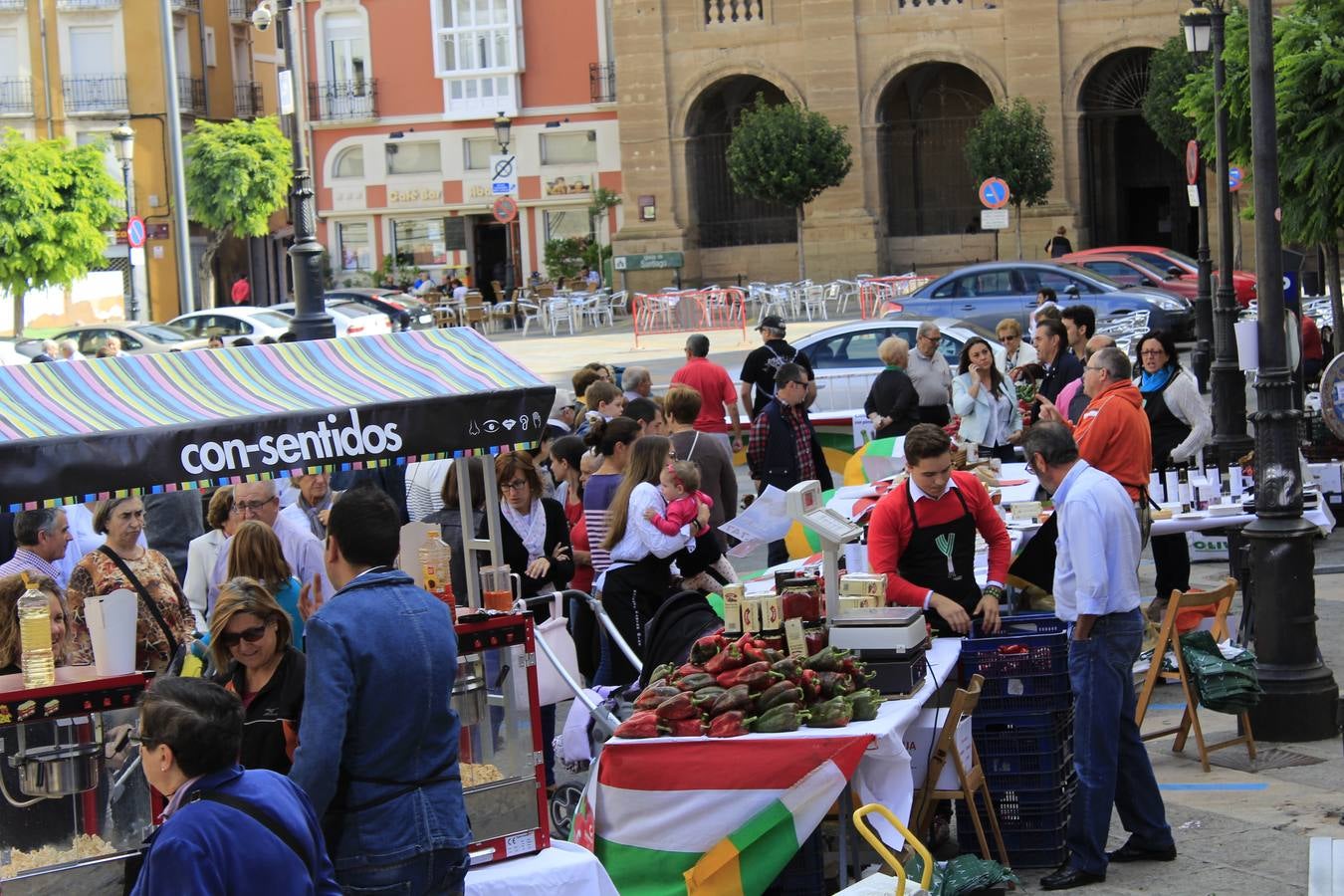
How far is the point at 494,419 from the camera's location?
268 inches

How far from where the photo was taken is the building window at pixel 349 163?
50.8 m

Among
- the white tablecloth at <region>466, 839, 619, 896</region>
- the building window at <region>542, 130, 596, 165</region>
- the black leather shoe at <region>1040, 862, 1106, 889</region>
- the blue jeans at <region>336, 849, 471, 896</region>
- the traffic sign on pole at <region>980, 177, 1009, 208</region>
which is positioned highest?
the building window at <region>542, 130, 596, 165</region>

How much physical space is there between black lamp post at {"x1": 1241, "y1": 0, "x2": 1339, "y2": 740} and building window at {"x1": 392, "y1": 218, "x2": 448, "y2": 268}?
4190cm

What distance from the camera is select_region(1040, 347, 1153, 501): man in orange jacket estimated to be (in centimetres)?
1013

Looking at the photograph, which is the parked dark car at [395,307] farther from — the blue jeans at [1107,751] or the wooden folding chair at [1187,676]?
the blue jeans at [1107,751]

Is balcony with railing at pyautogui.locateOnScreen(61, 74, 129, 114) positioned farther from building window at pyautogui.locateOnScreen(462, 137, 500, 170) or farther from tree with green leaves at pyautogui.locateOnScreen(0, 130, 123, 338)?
building window at pyautogui.locateOnScreen(462, 137, 500, 170)

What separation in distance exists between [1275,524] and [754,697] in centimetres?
384

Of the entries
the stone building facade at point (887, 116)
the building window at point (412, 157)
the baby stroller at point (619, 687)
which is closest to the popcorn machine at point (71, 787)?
the baby stroller at point (619, 687)

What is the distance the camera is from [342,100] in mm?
50438

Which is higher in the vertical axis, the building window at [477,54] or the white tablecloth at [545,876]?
the building window at [477,54]

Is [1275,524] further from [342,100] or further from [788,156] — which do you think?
[342,100]

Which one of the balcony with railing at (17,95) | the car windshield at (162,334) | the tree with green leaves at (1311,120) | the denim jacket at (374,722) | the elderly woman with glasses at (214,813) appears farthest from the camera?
the balcony with railing at (17,95)

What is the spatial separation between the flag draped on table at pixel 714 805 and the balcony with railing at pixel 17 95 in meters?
50.8

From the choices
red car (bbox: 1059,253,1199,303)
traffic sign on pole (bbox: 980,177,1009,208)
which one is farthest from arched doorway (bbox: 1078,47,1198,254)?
red car (bbox: 1059,253,1199,303)
